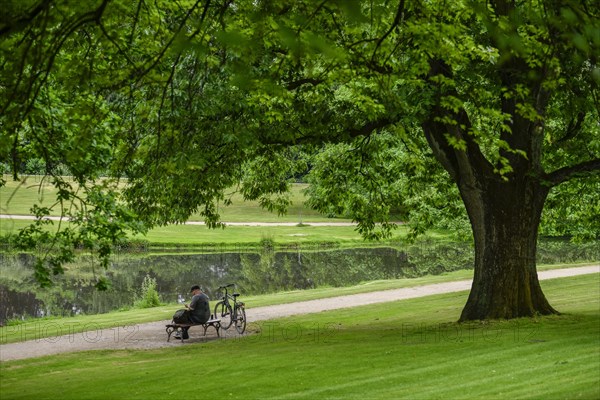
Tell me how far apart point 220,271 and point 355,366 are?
27.3m

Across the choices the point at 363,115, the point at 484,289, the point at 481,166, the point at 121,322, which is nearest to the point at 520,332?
the point at 484,289

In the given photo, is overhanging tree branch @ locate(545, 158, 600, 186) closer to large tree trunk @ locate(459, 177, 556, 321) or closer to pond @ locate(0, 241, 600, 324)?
large tree trunk @ locate(459, 177, 556, 321)

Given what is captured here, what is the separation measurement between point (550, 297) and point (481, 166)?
7.37 meters

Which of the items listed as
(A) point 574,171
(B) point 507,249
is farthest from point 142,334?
(A) point 574,171

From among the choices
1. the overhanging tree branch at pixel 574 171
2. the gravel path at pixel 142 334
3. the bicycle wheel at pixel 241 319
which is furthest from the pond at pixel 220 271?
the overhanging tree branch at pixel 574 171

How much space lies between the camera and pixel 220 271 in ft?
127

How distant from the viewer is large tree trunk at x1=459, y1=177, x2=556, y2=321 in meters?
16.6

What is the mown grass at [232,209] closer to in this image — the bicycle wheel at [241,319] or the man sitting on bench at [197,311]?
the bicycle wheel at [241,319]

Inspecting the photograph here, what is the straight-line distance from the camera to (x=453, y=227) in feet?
89.2

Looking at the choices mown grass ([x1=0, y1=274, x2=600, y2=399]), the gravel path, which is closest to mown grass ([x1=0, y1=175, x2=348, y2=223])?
the gravel path

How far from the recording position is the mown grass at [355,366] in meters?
9.97

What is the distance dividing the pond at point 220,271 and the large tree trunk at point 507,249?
15.2 meters

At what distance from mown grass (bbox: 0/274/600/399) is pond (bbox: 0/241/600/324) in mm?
13010

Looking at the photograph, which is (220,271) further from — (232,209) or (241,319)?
(232,209)
